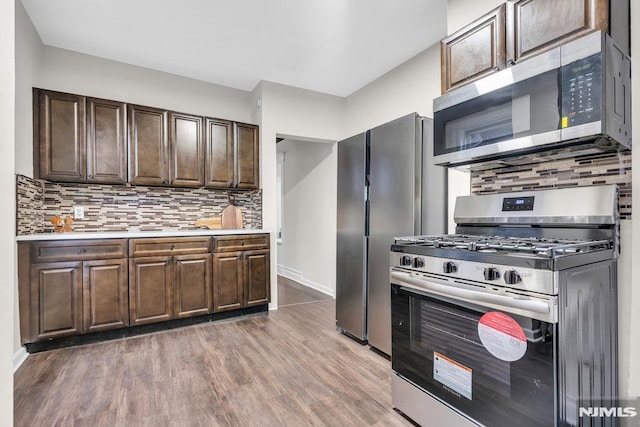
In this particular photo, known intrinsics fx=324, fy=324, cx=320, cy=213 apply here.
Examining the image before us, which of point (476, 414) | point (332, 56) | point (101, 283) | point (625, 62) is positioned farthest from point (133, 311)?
point (625, 62)

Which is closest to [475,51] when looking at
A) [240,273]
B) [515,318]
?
[515,318]

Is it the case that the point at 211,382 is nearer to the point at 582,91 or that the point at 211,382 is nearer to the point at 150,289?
the point at 150,289

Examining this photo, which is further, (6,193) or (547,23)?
(547,23)

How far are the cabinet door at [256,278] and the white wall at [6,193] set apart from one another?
8.15 ft

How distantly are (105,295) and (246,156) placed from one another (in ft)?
6.55

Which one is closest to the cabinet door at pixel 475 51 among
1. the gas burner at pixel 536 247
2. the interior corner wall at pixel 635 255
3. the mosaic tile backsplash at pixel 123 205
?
the interior corner wall at pixel 635 255

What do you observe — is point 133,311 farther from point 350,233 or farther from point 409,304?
point 409,304

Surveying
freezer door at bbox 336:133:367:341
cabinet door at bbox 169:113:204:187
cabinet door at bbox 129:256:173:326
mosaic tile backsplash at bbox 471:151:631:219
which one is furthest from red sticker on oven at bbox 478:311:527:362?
cabinet door at bbox 169:113:204:187

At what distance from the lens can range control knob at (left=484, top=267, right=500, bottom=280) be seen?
131cm

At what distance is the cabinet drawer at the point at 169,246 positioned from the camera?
9.75 feet

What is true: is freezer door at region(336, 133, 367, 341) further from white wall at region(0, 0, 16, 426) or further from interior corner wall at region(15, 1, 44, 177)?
interior corner wall at region(15, 1, 44, 177)

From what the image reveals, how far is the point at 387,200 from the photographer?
8.42 ft

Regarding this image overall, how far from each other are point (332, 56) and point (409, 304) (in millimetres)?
2649

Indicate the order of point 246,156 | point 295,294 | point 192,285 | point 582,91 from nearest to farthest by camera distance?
Result: 1. point 582,91
2. point 192,285
3. point 246,156
4. point 295,294
